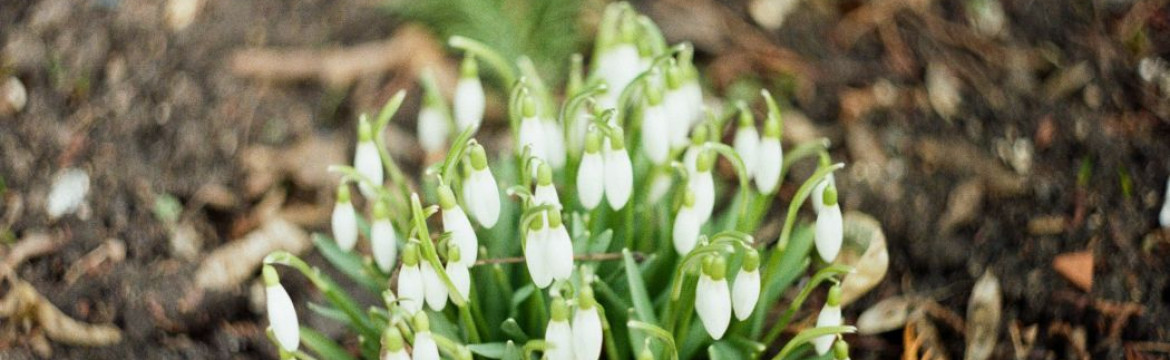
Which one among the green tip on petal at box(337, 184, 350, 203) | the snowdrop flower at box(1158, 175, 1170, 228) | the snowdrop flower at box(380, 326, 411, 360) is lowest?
the snowdrop flower at box(1158, 175, 1170, 228)

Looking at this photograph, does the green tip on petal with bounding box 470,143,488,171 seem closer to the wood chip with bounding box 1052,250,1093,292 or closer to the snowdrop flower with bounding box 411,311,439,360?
the snowdrop flower with bounding box 411,311,439,360

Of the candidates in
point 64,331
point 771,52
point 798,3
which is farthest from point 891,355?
point 64,331

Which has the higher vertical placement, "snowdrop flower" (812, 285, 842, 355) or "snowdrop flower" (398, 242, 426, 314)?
"snowdrop flower" (398, 242, 426, 314)

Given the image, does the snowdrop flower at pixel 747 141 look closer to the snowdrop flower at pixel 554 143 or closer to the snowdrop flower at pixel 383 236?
the snowdrop flower at pixel 554 143

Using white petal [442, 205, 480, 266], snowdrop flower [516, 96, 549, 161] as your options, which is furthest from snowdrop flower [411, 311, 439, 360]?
snowdrop flower [516, 96, 549, 161]

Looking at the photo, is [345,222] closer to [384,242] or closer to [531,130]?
[384,242]

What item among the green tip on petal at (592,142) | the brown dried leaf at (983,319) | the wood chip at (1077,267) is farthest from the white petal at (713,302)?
the wood chip at (1077,267)

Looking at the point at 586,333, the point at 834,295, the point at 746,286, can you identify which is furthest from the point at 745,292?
the point at 586,333
